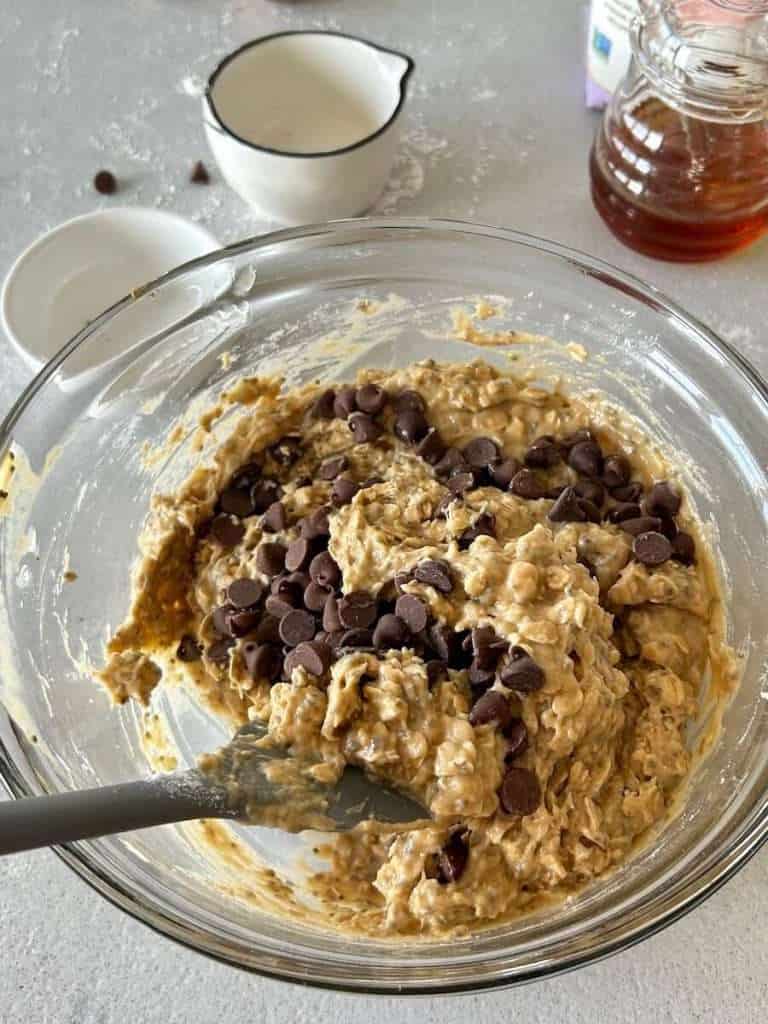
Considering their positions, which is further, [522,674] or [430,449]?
[430,449]

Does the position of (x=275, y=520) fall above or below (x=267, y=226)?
below

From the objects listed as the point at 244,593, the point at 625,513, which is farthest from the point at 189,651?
the point at 625,513

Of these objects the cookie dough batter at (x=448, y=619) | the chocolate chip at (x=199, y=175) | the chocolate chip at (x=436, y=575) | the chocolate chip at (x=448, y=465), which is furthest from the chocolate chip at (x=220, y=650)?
the chocolate chip at (x=199, y=175)

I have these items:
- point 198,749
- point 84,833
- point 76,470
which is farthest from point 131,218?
point 84,833

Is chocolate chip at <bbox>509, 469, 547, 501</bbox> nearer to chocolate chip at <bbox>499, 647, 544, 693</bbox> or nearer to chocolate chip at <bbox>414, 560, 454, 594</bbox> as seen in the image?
chocolate chip at <bbox>414, 560, 454, 594</bbox>

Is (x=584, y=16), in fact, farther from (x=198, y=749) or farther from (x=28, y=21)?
(x=198, y=749)

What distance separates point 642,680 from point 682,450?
573mm

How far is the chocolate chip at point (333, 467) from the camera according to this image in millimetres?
2277

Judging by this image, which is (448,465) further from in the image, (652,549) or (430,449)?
(652,549)

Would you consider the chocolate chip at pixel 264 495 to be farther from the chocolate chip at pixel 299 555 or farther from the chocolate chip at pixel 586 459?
the chocolate chip at pixel 586 459

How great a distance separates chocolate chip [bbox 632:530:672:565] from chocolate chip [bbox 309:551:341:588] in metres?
0.61

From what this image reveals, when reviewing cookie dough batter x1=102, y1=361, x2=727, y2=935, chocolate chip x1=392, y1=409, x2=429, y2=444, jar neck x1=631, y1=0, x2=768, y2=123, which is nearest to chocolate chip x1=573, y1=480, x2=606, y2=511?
cookie dough batter x1=102, y1=361, x2=727, y2=935

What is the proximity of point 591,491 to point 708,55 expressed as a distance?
108 centimetres

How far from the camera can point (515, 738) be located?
1773 millimetres
